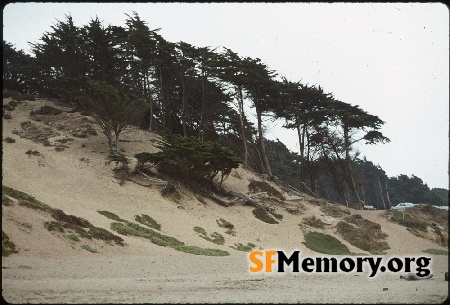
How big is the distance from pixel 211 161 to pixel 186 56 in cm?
1540

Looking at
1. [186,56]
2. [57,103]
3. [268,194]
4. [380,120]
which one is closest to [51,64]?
[57,103]

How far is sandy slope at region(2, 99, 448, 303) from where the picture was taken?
299 inches

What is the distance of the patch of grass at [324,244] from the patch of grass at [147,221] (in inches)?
429

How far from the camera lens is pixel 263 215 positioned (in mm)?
27578

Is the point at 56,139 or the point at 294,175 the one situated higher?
the point at 56,139

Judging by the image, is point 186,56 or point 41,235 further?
point 186,56

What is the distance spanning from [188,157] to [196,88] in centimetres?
1432

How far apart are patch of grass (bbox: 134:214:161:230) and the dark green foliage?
6.44 metres

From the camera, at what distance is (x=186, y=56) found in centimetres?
3725

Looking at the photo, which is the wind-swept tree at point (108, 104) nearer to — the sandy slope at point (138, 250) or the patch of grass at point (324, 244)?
the sandy slope at point (138, 250)

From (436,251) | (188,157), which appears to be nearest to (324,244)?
(436,251)

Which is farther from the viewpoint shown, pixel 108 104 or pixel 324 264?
pixel 108 104

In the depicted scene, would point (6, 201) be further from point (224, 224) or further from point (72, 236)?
point (224, 224)

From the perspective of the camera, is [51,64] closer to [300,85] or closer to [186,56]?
[186,56]
